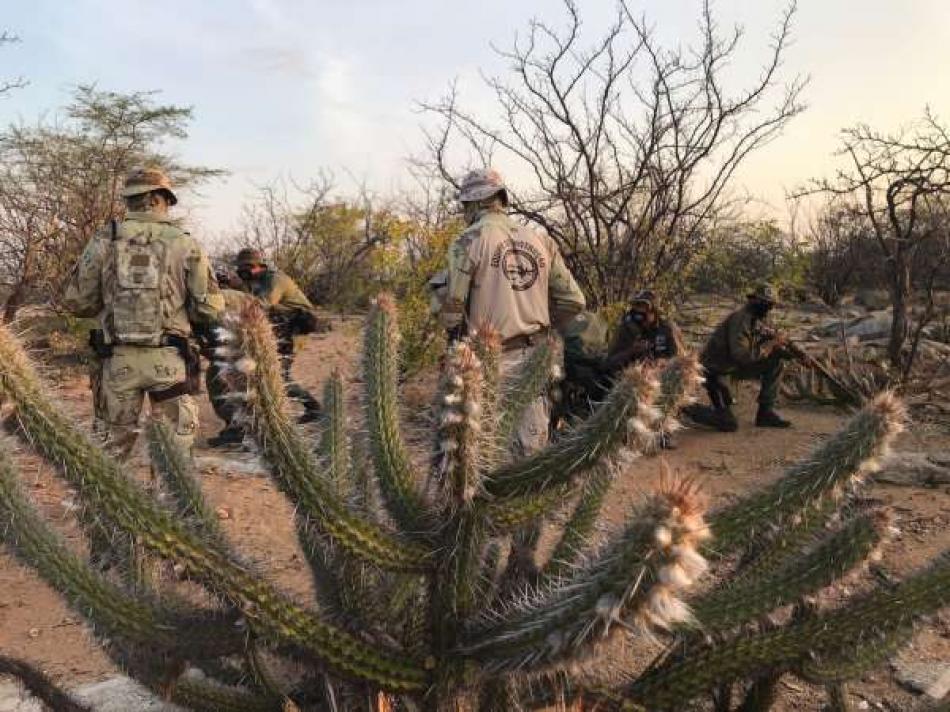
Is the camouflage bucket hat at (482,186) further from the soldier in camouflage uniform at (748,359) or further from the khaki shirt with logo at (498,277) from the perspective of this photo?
the soldier in camouflage uniform at (748,359)

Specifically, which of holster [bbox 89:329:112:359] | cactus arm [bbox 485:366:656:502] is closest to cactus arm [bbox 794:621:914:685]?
cactus arm [bbox 485:366:656:502]

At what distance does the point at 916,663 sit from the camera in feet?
9.85

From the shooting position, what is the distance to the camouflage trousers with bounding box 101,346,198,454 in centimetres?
379

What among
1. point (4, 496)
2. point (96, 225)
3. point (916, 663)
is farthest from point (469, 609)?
point (96, 225)

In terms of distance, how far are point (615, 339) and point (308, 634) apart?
15.7 feet

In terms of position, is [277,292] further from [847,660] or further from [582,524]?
[847,660]

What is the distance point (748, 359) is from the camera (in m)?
6.83

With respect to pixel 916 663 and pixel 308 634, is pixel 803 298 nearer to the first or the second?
pixel 916 663

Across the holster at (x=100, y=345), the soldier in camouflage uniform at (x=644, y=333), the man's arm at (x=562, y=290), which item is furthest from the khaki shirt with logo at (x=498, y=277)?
the soldier in camouflage uniform at (x=644, y=333)

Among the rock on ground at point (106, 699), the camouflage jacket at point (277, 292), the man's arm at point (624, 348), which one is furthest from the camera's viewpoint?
the camouflage jacket at point (277, 292)

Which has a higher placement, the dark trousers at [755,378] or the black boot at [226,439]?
the dark trousers at [755,378]

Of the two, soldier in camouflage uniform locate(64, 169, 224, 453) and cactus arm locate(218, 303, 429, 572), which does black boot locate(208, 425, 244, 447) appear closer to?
soldier in camouflage uniform locate(64, 169, 224, 453)

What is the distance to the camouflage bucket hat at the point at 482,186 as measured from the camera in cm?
401

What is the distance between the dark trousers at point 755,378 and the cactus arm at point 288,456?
5.36 metres
